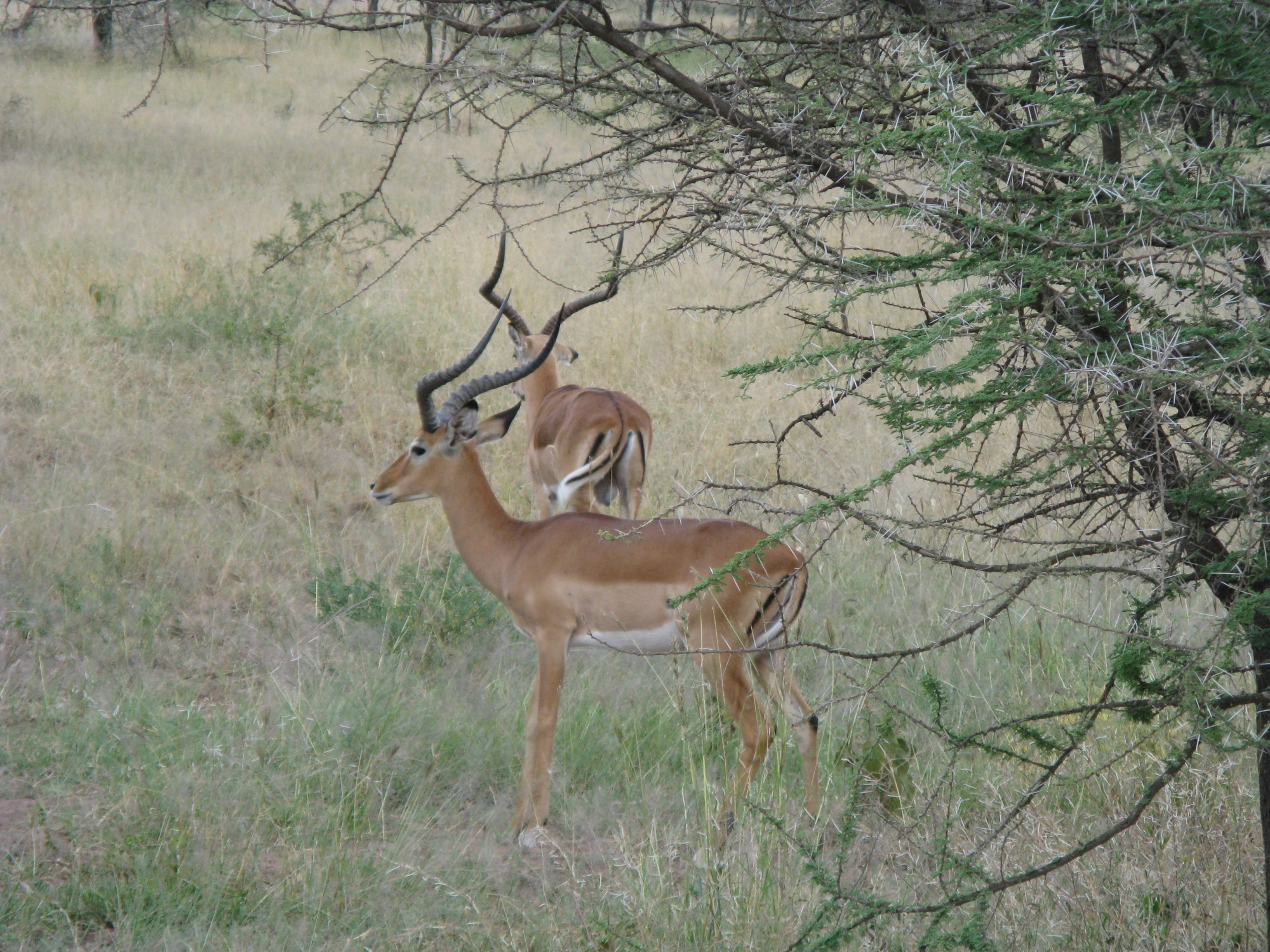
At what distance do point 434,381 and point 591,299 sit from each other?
5.75ft

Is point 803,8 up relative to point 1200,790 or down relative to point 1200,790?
up

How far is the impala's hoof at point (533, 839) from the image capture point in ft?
11.5

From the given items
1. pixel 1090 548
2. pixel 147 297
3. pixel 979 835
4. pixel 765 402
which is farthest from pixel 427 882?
pixel 147 297

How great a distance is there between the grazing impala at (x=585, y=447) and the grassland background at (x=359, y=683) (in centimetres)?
38

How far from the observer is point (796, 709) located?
394 cm

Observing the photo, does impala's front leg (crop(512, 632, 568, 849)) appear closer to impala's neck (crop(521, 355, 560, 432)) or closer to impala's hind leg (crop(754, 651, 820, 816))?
impala's hind leg (crop(754, 651, 820, 816))

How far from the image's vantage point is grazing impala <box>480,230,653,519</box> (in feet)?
18.5

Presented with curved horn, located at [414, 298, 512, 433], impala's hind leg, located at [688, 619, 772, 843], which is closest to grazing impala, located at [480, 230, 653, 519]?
curved horn, located at [414, 298, 512, 433]

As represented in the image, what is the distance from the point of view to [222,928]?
2975 millimetres

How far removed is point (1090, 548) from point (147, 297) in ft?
24.4

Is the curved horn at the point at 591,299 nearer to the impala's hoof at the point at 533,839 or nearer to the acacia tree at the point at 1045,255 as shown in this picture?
the acacia tree at the point at 1045,255

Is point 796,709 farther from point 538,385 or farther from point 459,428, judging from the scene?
point 538,385

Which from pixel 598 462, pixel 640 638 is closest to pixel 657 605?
pixel 640 638

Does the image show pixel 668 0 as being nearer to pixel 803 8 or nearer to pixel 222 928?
pixel 803 8
